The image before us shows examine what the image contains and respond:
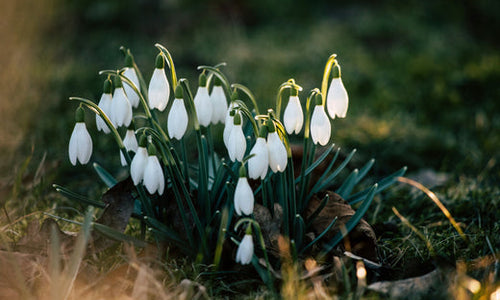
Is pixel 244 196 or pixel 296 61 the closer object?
pixel 244 196

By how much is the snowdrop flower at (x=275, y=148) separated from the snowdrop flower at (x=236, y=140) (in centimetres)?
9

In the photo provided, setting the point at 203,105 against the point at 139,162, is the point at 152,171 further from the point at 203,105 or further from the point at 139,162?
the point at 203,105

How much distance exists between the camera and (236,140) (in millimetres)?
1420

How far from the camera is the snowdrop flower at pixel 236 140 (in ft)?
4.63

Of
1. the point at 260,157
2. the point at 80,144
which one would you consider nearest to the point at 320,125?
the point at 260,157

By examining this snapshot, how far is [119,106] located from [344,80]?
2980mm

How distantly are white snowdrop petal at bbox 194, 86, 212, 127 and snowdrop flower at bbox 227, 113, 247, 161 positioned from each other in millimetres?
142

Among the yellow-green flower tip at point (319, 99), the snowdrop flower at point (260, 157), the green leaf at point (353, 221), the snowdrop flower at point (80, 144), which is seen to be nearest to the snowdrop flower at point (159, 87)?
the snowdrop flower at point (80, 144)

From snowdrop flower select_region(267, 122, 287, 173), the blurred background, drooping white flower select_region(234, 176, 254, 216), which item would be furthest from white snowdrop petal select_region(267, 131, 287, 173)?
the blurred background

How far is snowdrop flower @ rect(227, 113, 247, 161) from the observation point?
141 cm

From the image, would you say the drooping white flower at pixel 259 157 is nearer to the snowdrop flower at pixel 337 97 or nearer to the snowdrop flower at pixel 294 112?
the snowdrop flower at pixel 294 112

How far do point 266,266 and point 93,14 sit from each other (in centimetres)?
503

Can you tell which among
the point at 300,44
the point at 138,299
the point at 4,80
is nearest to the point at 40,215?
the point at 138,299

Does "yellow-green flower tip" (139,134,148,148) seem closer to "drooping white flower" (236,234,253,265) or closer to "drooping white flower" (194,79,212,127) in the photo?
"drooping white flower" (194,79,212,127)
